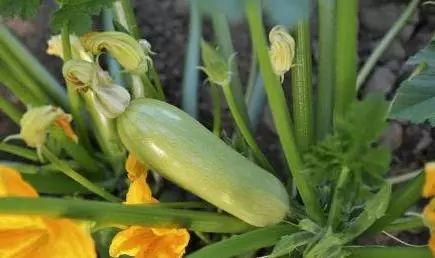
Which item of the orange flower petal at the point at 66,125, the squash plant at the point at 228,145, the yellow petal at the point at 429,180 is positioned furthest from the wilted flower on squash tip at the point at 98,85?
the yellow petal at the point at 429,180

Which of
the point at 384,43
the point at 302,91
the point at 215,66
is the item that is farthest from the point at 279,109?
the point at 384,43

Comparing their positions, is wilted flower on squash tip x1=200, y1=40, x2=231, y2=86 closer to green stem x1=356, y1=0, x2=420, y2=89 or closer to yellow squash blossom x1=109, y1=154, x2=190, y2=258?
yellow squash blossom x1=109, y1=154, x2=190, y2=258

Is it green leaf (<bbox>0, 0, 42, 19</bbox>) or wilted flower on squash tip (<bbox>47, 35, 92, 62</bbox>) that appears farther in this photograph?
wilted flower on squash tip (<bbox>47, 35, 92, 62</bbox>)

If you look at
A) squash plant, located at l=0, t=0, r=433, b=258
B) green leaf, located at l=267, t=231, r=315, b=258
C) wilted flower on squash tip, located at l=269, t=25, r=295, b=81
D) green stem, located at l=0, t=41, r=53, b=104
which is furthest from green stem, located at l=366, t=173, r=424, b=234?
green stem, located at l=0, t=41, r=53, b=104

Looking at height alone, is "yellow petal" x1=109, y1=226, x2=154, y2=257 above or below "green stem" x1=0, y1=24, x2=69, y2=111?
below

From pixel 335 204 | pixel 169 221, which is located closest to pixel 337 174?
pixel 335 204

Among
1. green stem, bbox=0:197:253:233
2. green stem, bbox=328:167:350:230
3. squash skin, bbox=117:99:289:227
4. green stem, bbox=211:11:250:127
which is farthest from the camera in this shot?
green stem, bbox=211:11:250:127

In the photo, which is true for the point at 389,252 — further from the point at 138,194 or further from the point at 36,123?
the point at 36,123

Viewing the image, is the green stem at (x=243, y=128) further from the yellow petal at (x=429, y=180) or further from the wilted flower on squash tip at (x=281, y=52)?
the yellow petal at (x=429, y=180)
